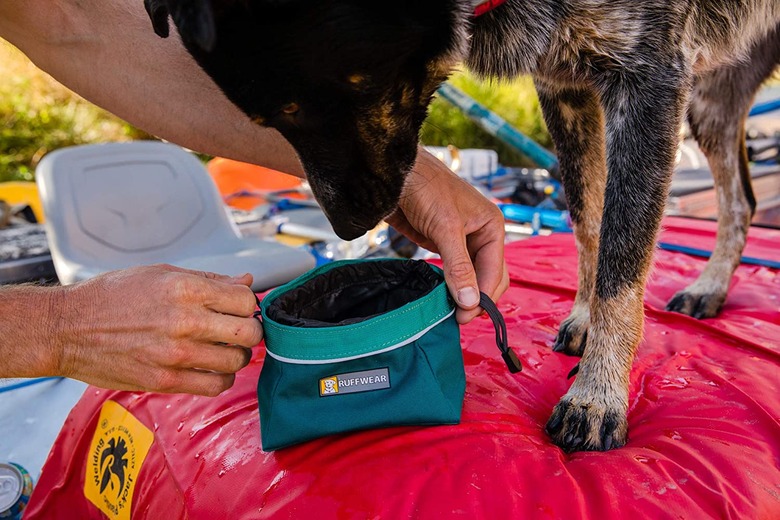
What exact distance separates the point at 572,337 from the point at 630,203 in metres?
0.50

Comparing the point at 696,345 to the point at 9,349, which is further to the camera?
the point at 696,345

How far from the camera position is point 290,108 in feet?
5.54

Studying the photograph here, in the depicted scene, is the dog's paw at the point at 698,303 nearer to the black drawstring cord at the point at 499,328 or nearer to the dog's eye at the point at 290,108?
the black drawstring cord at the point at 499,328

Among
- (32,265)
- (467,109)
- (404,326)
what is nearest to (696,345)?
(404,326)

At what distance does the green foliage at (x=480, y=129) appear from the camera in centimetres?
1222

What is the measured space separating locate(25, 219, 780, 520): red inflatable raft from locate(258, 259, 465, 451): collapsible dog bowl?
0.06 m

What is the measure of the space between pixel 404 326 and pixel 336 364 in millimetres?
170

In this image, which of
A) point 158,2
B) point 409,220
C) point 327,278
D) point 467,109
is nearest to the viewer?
point 158,2

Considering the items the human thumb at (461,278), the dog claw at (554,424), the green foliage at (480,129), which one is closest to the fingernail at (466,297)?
the human thumb at (461,278)

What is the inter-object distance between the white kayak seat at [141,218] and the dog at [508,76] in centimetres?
142

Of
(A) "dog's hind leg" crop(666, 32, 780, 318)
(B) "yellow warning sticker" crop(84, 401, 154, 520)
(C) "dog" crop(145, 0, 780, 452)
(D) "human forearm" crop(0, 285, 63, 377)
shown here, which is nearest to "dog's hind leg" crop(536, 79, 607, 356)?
(C) "dog" crop(145, 0, 780, 452)

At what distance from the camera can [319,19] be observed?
5.01 feet

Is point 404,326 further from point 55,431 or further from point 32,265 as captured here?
point 32,265

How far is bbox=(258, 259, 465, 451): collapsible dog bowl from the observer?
1.37 metres
